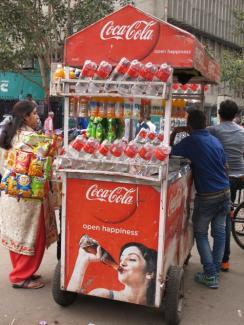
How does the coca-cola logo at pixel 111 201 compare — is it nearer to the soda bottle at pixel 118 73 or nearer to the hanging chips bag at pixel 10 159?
the soda bottle at pixel 118 73

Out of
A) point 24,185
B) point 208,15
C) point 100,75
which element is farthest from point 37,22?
point 208,15

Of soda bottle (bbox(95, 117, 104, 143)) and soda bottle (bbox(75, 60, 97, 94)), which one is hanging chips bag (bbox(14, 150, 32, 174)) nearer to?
soda bottle (bbox(95, 117, 104, 143))

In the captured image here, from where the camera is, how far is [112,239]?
3.41 meters

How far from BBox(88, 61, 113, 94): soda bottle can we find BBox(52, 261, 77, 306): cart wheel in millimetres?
1420

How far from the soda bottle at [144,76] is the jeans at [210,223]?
4.24 feet

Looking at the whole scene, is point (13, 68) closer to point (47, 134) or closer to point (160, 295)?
point (47, 134)

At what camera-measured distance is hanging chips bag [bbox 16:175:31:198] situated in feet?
12.6

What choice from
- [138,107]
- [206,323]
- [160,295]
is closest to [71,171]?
[138,107]

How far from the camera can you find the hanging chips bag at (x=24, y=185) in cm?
384

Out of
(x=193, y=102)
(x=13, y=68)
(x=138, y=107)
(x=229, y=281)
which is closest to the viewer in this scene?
(x=138, y=107)

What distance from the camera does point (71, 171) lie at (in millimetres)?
3381

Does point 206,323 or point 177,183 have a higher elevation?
point 177,183

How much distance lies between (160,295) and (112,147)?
114 cm

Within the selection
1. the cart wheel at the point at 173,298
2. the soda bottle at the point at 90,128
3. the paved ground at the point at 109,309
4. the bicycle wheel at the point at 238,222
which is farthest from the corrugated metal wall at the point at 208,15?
the cart wheel at the point at 173,298
